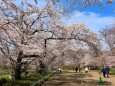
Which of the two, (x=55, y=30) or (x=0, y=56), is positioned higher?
(x=55, y=30)

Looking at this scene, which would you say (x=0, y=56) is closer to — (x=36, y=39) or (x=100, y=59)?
(x=36, y=39)

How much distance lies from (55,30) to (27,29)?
10.8 feet

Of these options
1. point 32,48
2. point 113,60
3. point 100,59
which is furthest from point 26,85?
point 100,59

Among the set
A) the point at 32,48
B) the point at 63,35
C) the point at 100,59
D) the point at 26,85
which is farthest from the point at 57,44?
the point at 100,59

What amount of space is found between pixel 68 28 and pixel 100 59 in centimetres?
3225

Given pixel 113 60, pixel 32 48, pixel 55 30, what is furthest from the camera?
pixel 113 60

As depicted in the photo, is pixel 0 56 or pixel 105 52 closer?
pixel 0 56

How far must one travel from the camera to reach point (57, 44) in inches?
1121

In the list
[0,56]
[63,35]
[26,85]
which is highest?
[63,35]

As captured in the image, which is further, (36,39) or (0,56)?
(0,56)

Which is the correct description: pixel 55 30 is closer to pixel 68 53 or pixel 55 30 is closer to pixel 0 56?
pixel 68 53

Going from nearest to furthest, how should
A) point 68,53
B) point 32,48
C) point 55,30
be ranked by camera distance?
1. point 32,48
2. point 55,30
3. point 68,53

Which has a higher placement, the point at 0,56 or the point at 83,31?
the point at 83,31

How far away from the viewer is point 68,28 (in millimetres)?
27938
